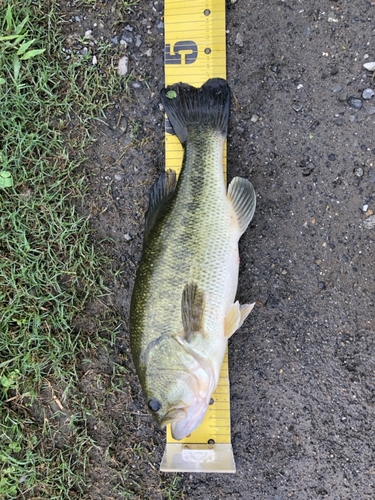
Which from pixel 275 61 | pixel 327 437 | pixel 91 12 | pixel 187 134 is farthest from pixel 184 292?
pixel 91 12

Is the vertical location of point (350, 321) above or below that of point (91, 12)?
below

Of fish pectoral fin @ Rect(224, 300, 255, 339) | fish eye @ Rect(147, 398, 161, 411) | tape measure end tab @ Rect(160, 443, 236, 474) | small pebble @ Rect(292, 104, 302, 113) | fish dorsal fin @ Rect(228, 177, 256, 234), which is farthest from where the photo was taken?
small pebble @ Rect(292, 104, 302, 113)

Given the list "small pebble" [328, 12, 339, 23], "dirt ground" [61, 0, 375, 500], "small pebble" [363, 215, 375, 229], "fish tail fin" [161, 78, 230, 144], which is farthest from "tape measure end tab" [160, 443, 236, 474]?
"small pebble" [328, 12, 339, 23]

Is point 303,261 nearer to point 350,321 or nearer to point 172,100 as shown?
point 350,321

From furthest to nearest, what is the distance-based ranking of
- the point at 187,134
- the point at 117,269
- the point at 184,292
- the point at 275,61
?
1. the point at 117,269
2. the point at 275,61
3. the point at 187,134
4. the point at 184,292

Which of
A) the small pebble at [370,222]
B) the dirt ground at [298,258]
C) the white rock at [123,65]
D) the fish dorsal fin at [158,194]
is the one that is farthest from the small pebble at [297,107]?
the white rock at [123,65]

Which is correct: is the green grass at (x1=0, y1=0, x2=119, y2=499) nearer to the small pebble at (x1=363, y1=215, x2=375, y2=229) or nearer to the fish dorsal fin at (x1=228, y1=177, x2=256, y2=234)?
the fish dorsal fin at (x1=228, y1=177, x2=256, y2=234)
